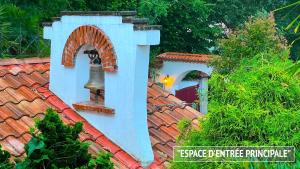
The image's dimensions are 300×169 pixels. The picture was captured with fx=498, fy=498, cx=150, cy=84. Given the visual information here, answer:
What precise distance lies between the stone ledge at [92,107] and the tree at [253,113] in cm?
114

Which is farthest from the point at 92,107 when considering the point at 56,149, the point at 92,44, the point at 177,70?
the point at 177,70

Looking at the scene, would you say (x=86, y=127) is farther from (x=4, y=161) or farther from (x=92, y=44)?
(x=4, y=161)

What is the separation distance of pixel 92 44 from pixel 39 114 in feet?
3.29

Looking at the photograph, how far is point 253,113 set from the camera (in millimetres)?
4375

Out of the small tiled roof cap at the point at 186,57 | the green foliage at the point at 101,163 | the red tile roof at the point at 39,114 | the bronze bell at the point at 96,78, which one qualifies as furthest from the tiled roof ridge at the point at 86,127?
the small tiled roof cap at the point at 186,57

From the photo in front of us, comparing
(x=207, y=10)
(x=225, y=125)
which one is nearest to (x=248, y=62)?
(x=225, y=125)

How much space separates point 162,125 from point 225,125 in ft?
6.84

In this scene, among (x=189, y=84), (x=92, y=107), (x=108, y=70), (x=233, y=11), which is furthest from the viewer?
(x=233, y=11)

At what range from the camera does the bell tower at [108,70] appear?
5.32 metres

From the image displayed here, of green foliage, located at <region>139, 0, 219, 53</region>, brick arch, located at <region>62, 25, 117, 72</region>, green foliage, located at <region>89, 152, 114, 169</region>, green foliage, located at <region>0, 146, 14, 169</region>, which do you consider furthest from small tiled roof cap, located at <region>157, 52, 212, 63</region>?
green foliage, located at <region>0, 146, 14, 169</region>

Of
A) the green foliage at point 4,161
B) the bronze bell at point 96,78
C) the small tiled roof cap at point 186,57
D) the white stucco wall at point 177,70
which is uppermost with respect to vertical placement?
the bronze bell at point 96,78

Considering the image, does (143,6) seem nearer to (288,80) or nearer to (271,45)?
(271,45)

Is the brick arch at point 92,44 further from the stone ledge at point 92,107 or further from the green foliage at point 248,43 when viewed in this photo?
the green foliage at point 248,43

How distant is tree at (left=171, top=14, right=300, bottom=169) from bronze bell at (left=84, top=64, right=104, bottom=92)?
4.81 ft
